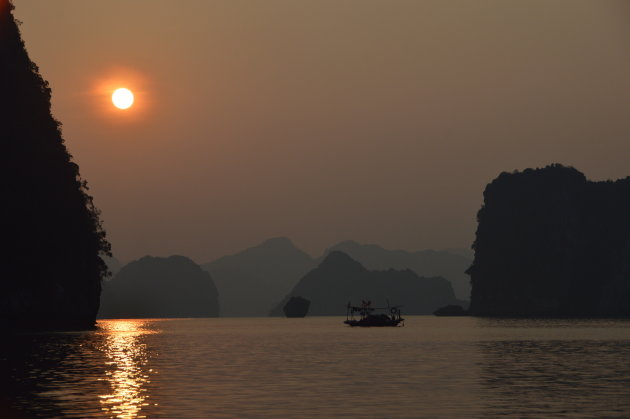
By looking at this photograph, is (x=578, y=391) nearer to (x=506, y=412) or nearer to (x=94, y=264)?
(x=506, y=412)

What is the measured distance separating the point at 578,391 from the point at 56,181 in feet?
409

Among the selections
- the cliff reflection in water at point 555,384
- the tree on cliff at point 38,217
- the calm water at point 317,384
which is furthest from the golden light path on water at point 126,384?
the tree on cliff at point 38,217

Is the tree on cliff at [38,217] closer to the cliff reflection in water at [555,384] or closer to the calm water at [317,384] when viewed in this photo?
the calm water at [317,384]

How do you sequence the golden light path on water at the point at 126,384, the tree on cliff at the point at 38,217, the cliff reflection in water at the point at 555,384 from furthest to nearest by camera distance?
the tree on cliff at the point at 38,217 < the golden light path on water at the point at 126,384 < the cliff reflection in water at the point at 555,384

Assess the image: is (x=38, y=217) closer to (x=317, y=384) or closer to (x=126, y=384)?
(x=126, y=384)

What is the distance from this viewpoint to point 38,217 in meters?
153

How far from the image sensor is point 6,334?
5394 inches

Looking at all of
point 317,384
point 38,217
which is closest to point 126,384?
point 317,384

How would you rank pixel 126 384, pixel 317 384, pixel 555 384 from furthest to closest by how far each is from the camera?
pixel 126 384, pixel 317 384, pixel 555 384

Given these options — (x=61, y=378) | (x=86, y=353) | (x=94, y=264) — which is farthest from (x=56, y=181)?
(x=61, y=378)

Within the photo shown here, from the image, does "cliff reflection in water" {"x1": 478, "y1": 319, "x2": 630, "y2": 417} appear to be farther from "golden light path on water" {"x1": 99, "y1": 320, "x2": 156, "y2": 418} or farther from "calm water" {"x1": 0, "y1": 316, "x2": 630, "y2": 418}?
"golden light path on water" {"x1": 99, "y1": 320, "x2": 156, "y2": 418}

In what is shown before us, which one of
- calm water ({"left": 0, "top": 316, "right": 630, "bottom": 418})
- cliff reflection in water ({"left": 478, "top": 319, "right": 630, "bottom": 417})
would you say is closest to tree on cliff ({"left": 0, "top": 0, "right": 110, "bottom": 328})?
calm water ({"left": 0, "top": 316, "right": 630, "bottom": 418})

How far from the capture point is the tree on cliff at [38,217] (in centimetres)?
14562

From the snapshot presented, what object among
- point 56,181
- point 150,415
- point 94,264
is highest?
point 56,181
